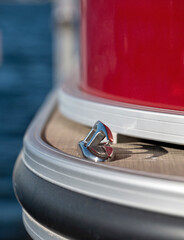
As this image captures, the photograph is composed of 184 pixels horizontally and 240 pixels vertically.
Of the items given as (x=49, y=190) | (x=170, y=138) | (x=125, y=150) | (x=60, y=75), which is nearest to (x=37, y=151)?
(x=49, y=190)

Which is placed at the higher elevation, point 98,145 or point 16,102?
point 98,145

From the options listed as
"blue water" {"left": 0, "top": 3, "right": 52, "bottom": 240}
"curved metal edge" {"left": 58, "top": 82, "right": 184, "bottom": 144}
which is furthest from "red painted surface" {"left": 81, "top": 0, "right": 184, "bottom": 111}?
"blue water" {"left": 0, "top": 3, "right": 52, "bottom": 240}

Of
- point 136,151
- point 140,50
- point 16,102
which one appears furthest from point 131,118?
point 16,102

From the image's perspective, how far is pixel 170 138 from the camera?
5.49ft

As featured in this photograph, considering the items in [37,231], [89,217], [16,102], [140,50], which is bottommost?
[16,102]

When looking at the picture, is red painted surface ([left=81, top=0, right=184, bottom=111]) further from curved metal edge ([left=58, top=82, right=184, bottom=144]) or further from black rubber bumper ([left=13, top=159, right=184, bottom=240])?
black rubber bumper ([left=13, top=159, right=184, bottom=240])

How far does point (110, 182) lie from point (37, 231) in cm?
40

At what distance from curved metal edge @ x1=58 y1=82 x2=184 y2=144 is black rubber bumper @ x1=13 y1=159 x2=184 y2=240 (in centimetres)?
29

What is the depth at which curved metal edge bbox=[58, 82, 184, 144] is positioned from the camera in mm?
1672

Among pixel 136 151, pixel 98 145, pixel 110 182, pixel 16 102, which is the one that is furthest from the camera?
pixel 16 102

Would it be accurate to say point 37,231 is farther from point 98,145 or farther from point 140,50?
point 140,50

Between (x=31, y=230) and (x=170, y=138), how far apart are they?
1.71ft

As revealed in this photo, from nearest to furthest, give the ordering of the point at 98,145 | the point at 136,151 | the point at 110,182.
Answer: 1. the point at 110,182
2. the point at 98,145
3. the point at 136,151

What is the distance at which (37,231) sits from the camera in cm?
178
